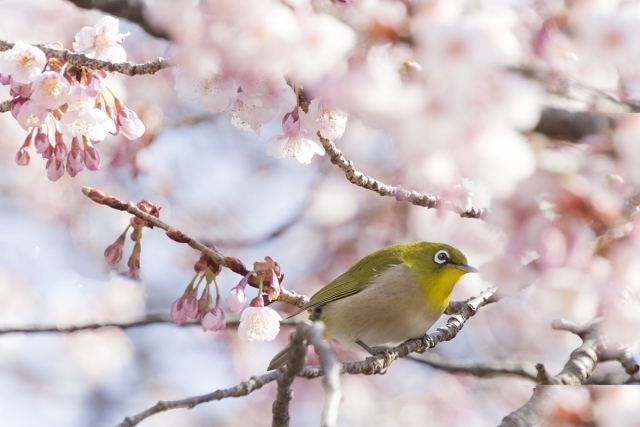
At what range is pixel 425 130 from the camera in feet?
5.51

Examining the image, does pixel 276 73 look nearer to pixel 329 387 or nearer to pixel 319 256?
pixel 329 387

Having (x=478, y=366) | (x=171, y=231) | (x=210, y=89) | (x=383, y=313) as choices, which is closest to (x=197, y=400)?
(x=171, y=231)

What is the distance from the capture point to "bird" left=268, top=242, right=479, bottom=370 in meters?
3.95

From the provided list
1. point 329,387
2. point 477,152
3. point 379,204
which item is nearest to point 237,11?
point 477,152

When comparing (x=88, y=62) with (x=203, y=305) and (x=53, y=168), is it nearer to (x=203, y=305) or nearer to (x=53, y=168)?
(x=53, y=168)

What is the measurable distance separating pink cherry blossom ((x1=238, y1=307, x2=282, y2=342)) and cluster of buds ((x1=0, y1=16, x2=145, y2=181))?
83cm

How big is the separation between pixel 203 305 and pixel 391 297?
4.87ft

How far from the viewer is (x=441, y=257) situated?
4.20m

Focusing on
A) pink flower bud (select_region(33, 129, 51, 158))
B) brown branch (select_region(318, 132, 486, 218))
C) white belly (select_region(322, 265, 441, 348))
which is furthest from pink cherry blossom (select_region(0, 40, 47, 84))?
white belly (select_region(322, 265, 441, 348))

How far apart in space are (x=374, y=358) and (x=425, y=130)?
59.1 inches

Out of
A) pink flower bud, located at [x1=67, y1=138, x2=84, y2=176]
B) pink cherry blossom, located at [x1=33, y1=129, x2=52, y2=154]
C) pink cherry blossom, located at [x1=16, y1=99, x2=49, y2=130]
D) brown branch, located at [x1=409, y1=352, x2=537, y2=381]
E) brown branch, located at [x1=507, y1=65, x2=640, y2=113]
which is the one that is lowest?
brown branch, located at [x1=409, y1=352, x2=537, y2=381]

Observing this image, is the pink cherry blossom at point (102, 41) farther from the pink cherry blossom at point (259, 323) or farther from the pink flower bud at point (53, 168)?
the pink cherry blossom at point (259, 323)

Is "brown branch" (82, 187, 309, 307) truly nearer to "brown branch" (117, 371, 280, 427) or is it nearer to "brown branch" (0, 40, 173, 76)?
"brown branch" (0, 40, 173, 76)

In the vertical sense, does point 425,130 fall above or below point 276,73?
above
